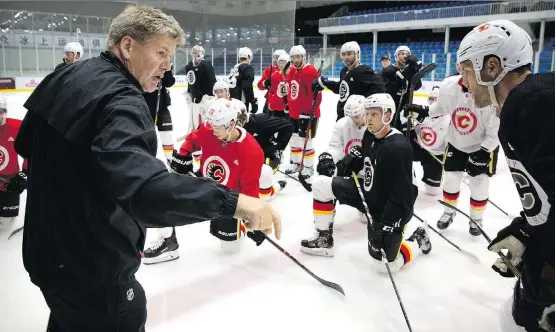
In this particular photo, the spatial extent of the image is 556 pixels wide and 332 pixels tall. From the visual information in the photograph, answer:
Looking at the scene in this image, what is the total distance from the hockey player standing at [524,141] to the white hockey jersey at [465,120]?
1751 millimetres

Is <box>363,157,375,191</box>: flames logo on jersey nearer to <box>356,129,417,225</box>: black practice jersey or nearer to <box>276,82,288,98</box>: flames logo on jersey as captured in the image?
<box>356,129,417,225</box>: black practice jersey

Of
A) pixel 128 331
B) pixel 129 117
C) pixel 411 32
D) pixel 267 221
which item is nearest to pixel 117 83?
pixel 129 117

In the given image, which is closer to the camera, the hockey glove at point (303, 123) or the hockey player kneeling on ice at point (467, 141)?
the hockey player kneeling on ice at point (467, 141)

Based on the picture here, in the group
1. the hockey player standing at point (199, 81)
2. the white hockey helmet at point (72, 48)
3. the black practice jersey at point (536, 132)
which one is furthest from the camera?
the hockey player standing at point (199, 81)

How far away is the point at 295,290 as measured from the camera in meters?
2.60

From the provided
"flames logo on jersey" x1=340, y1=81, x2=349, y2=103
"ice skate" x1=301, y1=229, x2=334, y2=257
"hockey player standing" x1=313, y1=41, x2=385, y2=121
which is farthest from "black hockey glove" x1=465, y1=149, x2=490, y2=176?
"flames logo on jersey" x1=340, y1=81, x2=349, y2=103

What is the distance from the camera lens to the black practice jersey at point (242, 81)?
20.3ft

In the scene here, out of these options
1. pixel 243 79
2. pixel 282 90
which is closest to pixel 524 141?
pixel 282 90

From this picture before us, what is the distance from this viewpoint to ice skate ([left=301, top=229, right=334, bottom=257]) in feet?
10.0

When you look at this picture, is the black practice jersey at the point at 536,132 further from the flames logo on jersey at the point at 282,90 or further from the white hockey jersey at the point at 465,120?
the flames logo on jersey at the point at 282,90

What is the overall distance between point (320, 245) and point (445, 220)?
105 centimetres

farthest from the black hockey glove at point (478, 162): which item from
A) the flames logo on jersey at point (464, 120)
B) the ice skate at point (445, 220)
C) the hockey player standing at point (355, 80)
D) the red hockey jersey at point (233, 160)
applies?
the red hockey jersey at point (233, 160)

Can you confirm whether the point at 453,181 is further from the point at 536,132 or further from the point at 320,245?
the point at 536,132

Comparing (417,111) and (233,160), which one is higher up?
(417,111)
